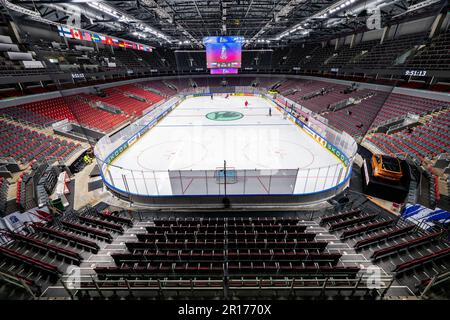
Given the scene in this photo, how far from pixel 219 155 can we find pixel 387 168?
9234 mm

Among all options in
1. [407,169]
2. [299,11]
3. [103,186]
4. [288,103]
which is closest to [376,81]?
[288,103]

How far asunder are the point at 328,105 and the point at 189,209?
72.3 feet

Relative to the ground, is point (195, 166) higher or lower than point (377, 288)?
lower

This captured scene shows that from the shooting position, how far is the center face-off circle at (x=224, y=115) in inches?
909

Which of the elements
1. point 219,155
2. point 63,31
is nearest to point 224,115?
point 219,155

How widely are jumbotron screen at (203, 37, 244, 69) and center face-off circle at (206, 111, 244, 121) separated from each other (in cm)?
689

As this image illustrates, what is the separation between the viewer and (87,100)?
23.2 metres

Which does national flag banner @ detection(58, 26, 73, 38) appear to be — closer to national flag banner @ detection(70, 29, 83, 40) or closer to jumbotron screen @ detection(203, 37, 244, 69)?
national flag banner @ detection(70, 29, 83, 40)

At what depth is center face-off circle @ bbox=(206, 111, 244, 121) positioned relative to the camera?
23.1 m

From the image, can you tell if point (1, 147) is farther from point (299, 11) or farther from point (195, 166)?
point (299, 11)

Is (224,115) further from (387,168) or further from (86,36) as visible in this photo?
(387,168)

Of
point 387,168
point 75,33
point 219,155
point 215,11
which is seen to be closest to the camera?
point 387,168

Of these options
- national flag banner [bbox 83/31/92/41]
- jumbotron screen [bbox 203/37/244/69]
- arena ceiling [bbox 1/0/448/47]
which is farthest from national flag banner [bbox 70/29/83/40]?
jumbotron screen [bbox 203/37/244/69]

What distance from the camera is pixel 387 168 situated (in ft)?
30.9
